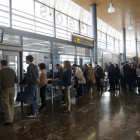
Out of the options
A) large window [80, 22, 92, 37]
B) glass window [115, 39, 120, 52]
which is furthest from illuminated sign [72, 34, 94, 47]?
glass window [115, 39, 120, 52]

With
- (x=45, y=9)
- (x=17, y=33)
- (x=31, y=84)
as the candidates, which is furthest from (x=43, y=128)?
(x=45, y=9)

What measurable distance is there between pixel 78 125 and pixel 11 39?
356cm

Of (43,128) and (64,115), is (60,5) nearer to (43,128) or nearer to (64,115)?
(64,115)

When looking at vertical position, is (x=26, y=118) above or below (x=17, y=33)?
below

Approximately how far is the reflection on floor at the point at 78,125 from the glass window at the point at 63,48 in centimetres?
331

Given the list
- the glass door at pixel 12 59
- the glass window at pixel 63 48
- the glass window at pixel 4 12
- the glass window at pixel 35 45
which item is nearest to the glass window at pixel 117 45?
the glass window at pixel 63 48

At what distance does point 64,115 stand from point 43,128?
949 mm

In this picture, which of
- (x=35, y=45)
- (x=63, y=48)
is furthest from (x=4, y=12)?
(x=63, y=48)

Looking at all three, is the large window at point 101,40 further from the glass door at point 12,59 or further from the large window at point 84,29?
the glass door at point 12,59

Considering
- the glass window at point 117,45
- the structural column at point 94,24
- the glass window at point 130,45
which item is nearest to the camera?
the structural column at point 94,24

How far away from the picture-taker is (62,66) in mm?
7594

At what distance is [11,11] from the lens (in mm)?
5793

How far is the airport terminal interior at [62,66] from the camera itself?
3.15 metres

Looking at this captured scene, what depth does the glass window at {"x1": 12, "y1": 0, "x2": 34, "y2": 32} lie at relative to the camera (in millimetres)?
5992
